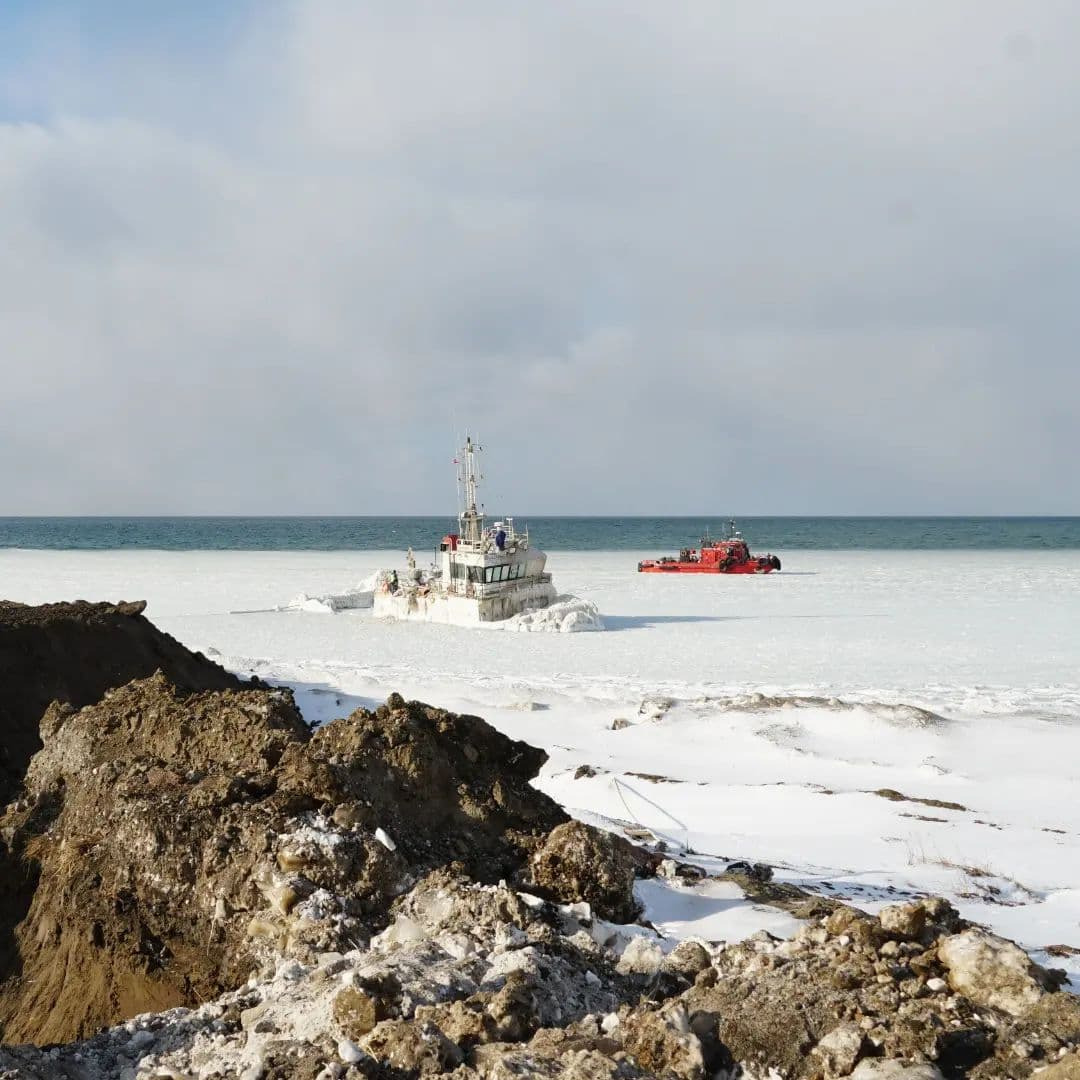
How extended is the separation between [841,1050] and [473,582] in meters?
26.8

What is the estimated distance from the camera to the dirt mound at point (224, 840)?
15.0 feet

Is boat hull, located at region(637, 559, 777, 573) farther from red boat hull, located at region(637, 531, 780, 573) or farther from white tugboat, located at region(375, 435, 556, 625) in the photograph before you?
white tugboat, located at region(375, 435, 556, 625)

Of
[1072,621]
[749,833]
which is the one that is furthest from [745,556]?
[749,833]

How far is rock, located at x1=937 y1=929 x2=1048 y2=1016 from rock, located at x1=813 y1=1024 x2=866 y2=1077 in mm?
526

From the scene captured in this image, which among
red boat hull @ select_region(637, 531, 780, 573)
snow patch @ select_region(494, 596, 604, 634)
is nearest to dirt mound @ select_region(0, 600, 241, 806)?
snow patch @ select_region(494, 596, 604, 634)

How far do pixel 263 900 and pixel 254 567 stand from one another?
55.0 m

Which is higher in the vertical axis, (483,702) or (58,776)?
(58,776)

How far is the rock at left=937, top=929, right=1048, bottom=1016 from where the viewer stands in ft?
11.6

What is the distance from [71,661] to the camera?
42.1 ft

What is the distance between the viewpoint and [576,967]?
400 cm

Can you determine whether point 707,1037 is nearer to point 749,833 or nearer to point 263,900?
point 263,900

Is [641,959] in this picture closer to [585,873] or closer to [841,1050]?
[585,873]

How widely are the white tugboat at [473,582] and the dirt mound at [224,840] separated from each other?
2335cm

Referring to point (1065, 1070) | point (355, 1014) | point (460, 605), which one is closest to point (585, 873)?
point (355, 1014)
